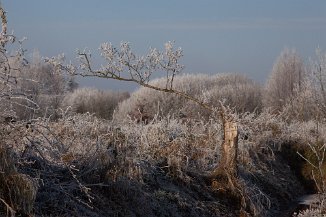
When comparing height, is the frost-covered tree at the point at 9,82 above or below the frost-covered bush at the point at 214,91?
above

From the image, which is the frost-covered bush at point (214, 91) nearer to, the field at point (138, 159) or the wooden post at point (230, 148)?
the field at point (138, 159)

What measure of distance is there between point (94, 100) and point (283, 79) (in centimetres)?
1506

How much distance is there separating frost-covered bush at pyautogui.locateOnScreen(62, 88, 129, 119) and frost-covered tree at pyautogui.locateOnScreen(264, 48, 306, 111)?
1222cm

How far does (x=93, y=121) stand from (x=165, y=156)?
1818 millimetres

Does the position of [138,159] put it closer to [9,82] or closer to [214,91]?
[9,82]

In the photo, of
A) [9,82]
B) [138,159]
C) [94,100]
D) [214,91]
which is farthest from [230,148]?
[94,100]

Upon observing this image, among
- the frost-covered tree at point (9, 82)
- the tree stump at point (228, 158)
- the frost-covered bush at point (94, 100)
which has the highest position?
the frost-covered tree at point (9, 82)

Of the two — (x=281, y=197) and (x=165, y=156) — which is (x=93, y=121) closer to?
(x=165, y=156)

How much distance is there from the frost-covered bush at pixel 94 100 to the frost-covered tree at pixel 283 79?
12.2 meters

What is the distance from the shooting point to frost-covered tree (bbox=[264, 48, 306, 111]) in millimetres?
39688

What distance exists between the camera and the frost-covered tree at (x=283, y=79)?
130 ft

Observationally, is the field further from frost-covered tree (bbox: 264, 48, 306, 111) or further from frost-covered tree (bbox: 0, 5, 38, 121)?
frost-covered tree (bbox: 264, 48, 306, 111)

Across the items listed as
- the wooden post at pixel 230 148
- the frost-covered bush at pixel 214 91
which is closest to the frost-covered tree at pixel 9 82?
the wooden post at pixel 230 148

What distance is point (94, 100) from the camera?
45.4 metres
